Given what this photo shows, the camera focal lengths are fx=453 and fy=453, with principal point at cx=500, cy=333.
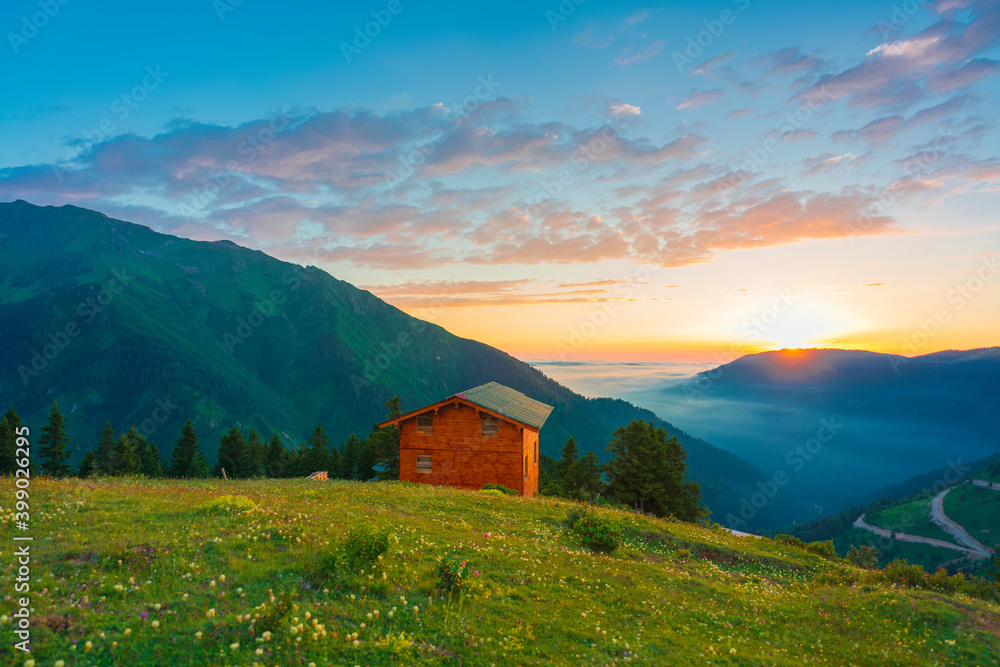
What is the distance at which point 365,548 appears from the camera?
10844 mm

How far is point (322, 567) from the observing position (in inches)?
412

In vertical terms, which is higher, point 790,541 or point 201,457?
point 790,541

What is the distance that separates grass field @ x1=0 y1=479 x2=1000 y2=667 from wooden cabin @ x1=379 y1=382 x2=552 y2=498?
1834cm

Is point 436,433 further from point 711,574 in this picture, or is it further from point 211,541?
point 211,541

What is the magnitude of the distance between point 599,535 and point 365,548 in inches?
418

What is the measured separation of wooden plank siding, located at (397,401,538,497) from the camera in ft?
122

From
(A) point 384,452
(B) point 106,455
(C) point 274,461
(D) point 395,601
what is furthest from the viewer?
(C) point 274,461

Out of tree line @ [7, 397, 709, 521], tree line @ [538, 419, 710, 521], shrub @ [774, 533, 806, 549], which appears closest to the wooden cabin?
tree line @ [7, 397, 709, 521]

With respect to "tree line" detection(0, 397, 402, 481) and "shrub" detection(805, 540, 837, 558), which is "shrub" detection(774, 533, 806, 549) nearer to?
"shrub" detection(805, 540, 837, 558)

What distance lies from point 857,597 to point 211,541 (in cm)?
2011

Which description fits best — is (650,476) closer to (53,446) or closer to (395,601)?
(395,601)

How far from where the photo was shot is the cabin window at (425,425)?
38344 millimetres

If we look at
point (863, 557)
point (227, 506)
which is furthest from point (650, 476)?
point (227, 506)

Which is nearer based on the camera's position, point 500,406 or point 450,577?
point 450,577
